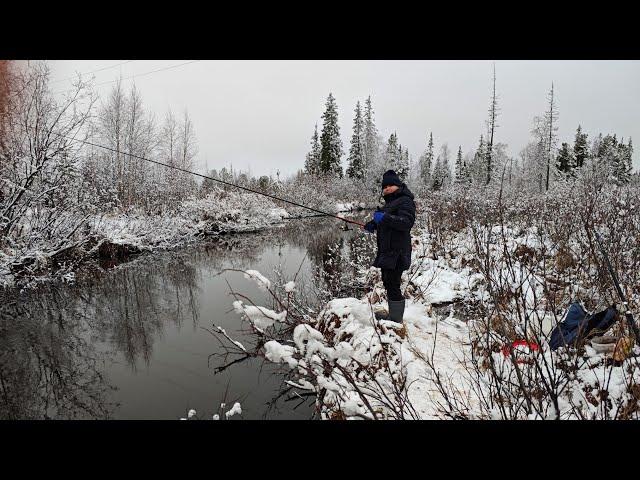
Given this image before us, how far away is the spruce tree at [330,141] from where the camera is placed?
37.9m

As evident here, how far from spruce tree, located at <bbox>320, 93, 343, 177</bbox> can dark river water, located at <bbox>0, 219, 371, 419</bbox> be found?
100ft

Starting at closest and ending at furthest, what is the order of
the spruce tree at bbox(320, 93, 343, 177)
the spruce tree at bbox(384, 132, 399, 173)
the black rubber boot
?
the black rubber boot → the spruce tree at bbox(320, 93, 343, 177) → the spruce tree at bbox(384, 132, 399, 173)

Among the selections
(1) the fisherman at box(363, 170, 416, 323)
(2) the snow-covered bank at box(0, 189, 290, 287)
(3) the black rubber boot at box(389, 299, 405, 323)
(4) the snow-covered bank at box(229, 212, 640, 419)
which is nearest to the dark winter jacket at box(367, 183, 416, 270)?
(1) the fisherman at box(363, 170, 416, 323)

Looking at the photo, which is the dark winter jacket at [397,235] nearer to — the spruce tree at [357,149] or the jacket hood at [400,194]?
the jacket hood at [400,194]

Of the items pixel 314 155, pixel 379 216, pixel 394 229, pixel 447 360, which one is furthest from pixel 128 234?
pixel 314 155

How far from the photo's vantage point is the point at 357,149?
41.9 metres

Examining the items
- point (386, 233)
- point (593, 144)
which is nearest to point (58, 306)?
point (386, 233)

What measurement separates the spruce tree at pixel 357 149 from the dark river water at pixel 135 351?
34008 mm

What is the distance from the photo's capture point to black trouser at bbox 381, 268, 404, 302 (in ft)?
14.8

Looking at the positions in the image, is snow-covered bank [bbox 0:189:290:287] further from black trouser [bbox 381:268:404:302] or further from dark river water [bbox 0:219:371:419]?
black trouser [bbox 381:268:404:302]

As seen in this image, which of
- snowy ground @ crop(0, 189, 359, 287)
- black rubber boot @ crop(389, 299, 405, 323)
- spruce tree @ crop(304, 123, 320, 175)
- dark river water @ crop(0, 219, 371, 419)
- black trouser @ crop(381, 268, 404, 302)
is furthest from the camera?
spruce tree @ crop(304, 123, 320, 175)
